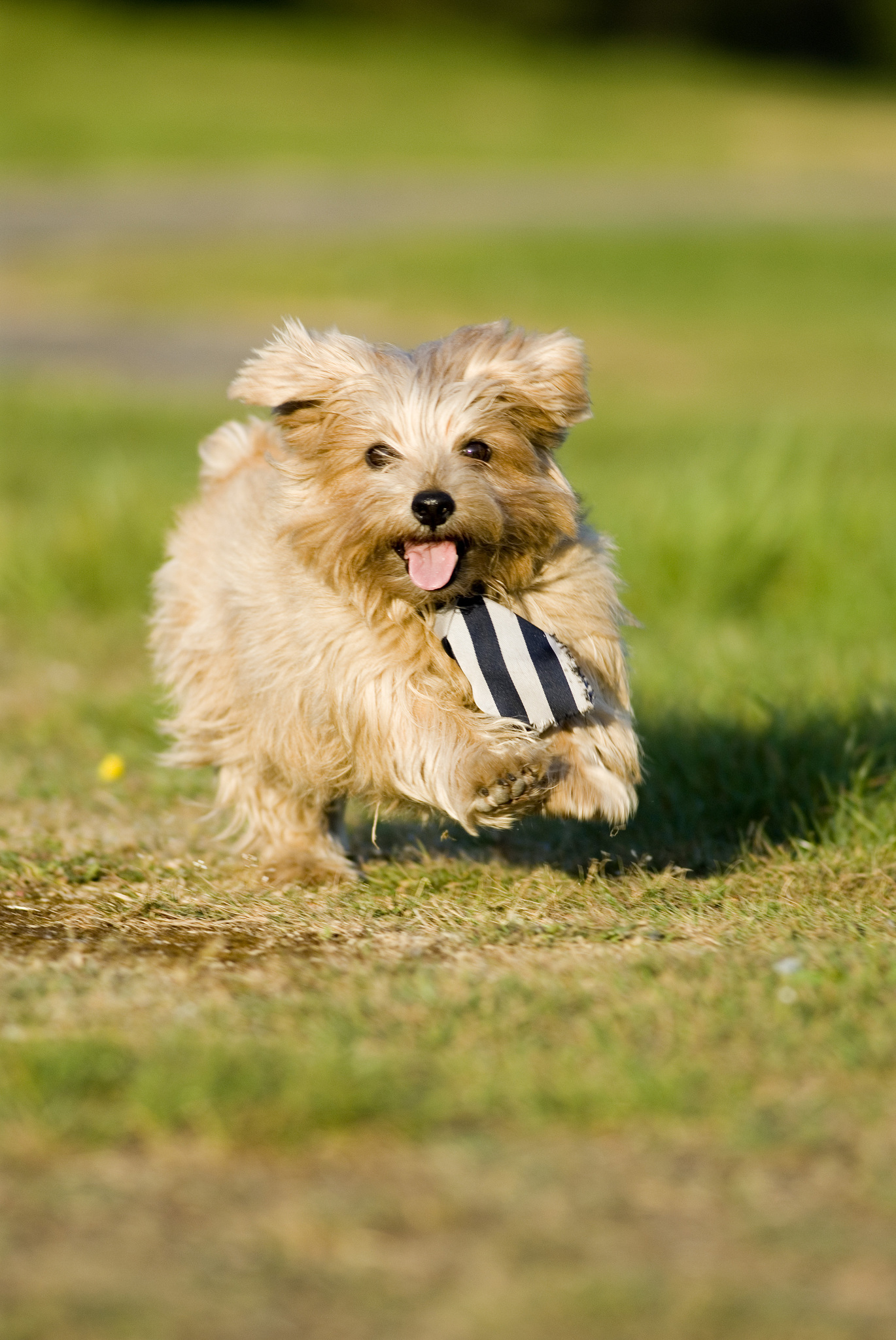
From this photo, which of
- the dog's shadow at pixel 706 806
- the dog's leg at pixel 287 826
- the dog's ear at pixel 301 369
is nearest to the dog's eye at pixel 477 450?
the dog's ear at pixel 301 369

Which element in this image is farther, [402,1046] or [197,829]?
[197,829]

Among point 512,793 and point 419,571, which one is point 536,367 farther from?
point 512,793

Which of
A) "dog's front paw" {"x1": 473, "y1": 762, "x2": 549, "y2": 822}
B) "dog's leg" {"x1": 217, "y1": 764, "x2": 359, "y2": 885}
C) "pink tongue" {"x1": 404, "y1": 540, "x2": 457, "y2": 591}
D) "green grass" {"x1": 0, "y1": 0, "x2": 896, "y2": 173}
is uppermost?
"green grass" {"x1": 0, "y1": 0, "x2": 896, "y2": 173}

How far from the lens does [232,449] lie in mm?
5879

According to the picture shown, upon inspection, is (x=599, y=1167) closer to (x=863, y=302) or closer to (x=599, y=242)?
(x=863, y=302)

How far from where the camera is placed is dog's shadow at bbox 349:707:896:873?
222 inches

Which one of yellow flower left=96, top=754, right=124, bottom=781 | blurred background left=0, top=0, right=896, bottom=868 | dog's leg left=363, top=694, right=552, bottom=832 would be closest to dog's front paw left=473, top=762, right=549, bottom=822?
dog's leg left=363, top=694, right=552, bottom=832

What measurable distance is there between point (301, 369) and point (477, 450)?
1.74ft

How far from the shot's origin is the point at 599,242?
2561 cm

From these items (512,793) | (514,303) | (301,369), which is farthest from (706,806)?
(514,303)

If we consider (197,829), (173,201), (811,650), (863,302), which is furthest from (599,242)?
(197,829)

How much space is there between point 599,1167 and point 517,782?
4.54 ft

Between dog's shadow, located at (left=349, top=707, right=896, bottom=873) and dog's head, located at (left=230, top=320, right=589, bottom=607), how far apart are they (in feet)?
2.87

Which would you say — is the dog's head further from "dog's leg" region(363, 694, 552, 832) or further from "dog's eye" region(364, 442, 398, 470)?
"dog's leg" region(363, 694, 552, 832)
